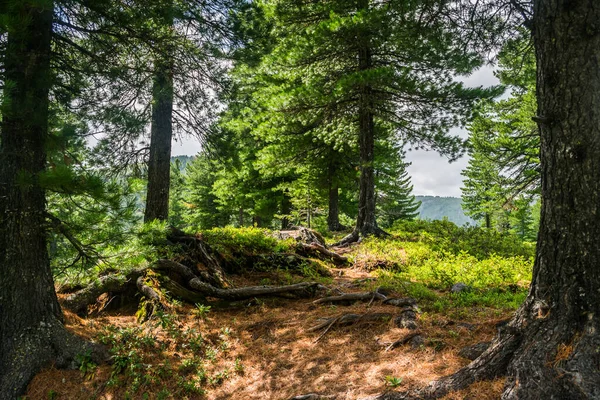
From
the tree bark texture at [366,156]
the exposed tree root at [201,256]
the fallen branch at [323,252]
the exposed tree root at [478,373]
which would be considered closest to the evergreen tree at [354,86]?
the tree bark texture at [366,156]

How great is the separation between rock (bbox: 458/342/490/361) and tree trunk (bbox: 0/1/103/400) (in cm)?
489

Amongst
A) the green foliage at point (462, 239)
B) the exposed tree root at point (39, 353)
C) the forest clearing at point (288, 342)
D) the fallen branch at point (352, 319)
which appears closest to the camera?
the forest clearing at point (288, 342)

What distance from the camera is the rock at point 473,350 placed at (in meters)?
3.66

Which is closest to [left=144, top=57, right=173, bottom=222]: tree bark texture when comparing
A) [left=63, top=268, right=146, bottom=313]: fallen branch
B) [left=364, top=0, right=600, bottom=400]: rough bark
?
[left=63, top=268, right=146, bottom=313]: fallen branch

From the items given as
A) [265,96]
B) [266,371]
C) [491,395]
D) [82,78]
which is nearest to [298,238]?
[265,96]

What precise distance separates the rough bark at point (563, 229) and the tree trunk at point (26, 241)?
4.72 m

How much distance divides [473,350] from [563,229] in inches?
65.6

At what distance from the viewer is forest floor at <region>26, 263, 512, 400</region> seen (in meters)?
3.81

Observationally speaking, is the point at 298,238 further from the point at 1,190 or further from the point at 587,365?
the point at 587,365

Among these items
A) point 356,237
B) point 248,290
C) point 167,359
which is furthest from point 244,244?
point 356,237

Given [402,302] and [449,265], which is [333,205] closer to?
[449,265]

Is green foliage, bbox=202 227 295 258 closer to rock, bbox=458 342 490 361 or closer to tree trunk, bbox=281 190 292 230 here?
rock, bbox=458 342 490 361

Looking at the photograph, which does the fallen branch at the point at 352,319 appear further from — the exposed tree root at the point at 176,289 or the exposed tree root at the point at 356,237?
the exposed tree root at the point at 356,237

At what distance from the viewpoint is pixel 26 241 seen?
436cm
